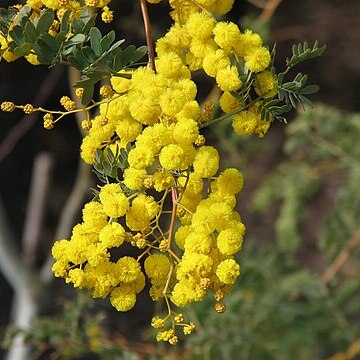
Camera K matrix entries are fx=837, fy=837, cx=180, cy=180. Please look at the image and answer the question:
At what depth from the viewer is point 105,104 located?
544 mm

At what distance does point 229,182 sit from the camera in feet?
1.75

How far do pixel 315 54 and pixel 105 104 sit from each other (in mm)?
144

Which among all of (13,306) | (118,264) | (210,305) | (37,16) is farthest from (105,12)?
(13,306)

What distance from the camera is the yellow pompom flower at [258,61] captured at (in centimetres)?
53

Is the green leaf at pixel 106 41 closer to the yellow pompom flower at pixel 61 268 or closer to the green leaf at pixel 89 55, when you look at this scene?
the green leaf at pixel 89 55

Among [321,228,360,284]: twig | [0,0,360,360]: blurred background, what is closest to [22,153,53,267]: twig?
[0,0,360,360]: blurred background

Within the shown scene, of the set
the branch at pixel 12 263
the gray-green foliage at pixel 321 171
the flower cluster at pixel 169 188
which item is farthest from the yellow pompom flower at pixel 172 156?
the branch at pixel 12 263

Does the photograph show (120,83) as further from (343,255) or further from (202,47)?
(343,255)

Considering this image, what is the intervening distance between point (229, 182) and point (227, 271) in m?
0.06

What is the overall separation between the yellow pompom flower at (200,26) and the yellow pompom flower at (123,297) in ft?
0.56

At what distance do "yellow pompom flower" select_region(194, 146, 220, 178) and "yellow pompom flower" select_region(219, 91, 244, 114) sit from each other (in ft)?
0.13

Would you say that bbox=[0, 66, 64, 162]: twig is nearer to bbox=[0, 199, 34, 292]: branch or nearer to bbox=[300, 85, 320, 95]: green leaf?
bbox=[0, 199, 34, 292]: branch

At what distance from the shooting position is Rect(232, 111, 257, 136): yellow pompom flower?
54 cm

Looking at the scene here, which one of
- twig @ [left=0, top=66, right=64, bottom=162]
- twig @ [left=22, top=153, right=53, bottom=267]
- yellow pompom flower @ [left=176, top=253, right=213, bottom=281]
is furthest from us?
twig @ [left=0, top=66, right=64, bottom=162]
